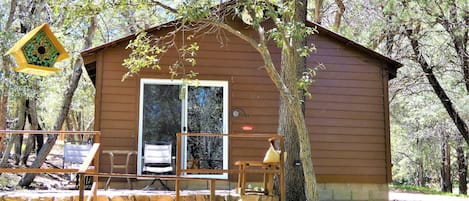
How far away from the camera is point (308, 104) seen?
795 centimetres

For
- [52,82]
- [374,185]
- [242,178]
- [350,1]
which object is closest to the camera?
[242,178]

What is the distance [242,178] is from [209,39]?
2.97 meters

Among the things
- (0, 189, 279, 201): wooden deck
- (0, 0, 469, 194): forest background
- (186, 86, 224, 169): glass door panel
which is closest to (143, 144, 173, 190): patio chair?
(186, 86, 224, 169): glass door panel

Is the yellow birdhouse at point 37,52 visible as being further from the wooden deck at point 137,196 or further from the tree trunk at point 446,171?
the tree trunk at point 446,171

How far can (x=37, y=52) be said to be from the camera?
4.92 metres

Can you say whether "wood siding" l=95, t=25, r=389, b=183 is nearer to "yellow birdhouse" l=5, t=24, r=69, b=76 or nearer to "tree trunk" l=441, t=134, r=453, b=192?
"yellow birdhouse" l=5, t=24, r=69, b=76

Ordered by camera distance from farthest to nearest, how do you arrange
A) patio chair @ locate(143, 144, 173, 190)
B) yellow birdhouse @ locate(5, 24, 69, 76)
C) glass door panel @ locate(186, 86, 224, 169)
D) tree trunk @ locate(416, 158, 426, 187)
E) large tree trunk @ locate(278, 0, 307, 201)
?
tree trunk @ locate(416, 158, 426, 187)
glass door panel @ locate(186, 86, 224, 169)
patio chair @ locate(143, 144, 173, 190)
large tree trunk @ locate(278, 0, 307, 201)
yellow birdhouse @ locate(5, 24, 69, 76)

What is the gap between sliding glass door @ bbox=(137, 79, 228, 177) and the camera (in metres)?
7.50

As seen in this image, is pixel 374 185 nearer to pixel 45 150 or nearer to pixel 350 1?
pixel 350 1

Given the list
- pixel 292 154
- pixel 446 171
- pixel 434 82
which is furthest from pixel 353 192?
pixel 446 171

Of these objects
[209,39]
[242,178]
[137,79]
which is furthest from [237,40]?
[242,178]

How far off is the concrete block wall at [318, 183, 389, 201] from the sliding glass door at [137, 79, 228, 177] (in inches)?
69.7

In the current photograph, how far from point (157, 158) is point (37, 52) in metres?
2.89

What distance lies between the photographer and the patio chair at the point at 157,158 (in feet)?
23.8
